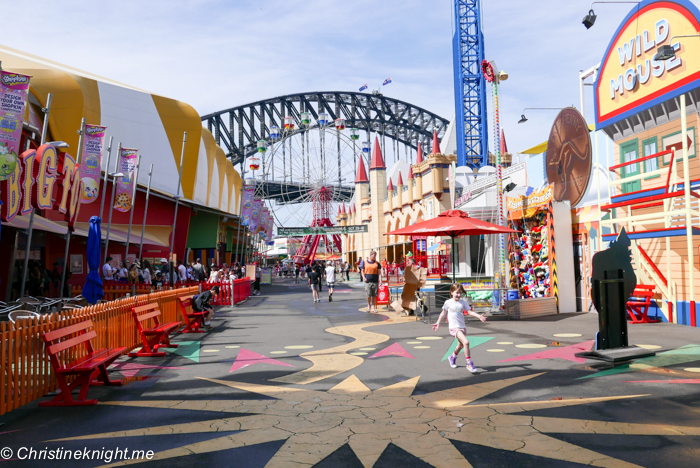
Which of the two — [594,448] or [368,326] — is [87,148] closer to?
[368,326]

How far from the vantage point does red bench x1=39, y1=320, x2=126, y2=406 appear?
20.9 ft

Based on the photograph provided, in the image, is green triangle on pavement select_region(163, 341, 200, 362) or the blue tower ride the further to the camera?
the blue tower ride

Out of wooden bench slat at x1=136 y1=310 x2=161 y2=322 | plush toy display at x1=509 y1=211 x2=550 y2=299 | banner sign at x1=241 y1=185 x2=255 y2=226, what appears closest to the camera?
wooden bench slat at x1=136 y1=310 x2=161 y2=322

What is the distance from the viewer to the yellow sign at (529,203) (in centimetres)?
1628

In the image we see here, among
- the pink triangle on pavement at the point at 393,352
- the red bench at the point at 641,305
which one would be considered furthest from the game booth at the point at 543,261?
the pink triangle on pavement at the point at 393,352

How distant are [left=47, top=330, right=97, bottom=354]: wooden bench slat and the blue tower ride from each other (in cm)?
4228

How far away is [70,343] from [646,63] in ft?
46.5

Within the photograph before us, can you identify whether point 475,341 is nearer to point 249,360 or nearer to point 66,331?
point 249,360

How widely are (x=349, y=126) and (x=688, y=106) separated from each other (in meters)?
70.3

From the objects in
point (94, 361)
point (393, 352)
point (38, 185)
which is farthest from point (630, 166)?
point (38, 185)

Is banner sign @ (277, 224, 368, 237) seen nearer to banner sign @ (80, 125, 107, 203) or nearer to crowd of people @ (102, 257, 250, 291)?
crowd of people @ (102, 257, 250, 291)

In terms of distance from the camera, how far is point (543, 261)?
17.0 metres

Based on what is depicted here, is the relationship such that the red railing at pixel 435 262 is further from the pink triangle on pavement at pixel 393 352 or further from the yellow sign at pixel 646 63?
the pink triangle on pavement at pixel 393 352

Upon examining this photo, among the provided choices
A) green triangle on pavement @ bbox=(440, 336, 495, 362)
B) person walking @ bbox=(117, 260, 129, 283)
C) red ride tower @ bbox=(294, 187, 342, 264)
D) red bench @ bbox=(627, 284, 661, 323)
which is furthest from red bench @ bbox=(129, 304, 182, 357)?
red ride tower @ bbox=(294, 187, 342, 264)
